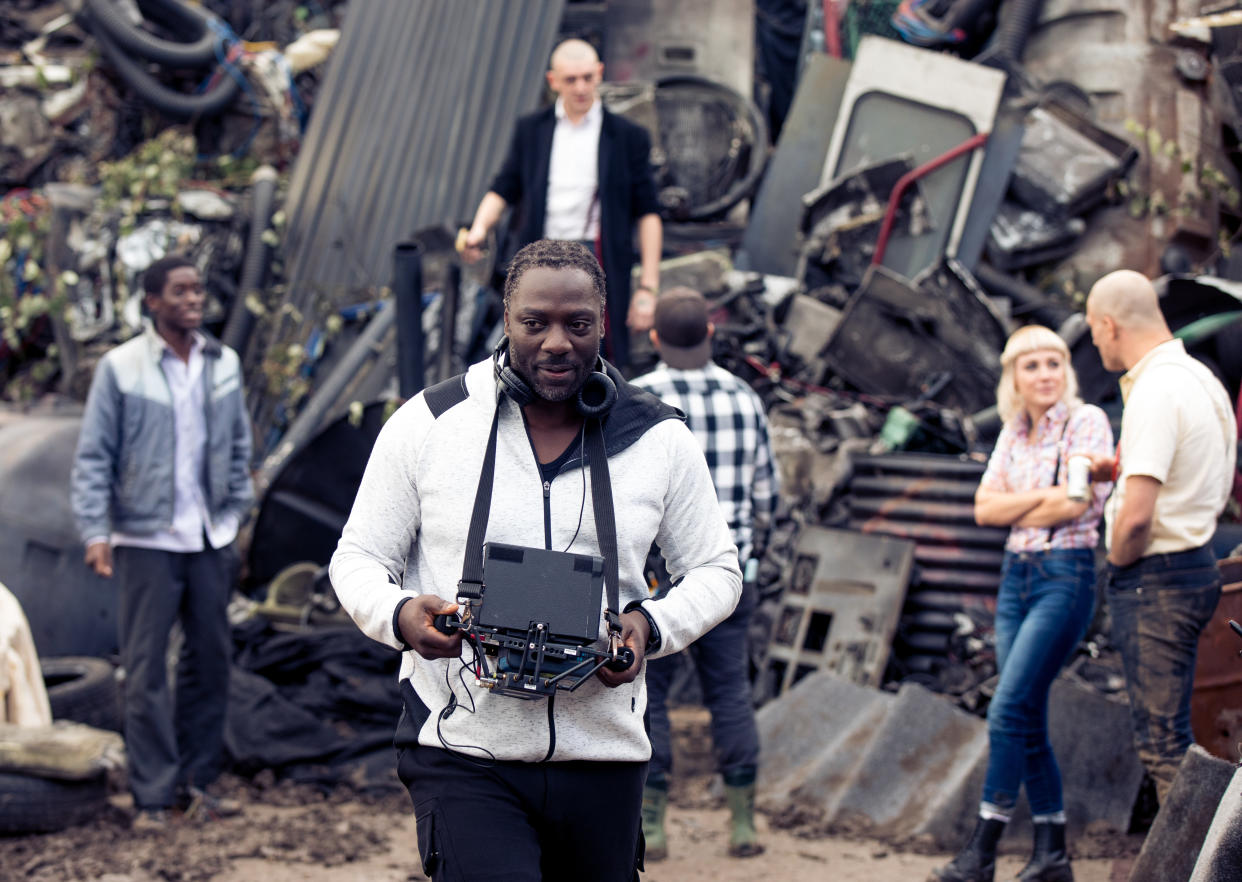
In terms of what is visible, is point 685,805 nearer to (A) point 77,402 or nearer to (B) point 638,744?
(B) point 638,744

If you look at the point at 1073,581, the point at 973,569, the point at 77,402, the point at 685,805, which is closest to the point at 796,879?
the point at 685,805

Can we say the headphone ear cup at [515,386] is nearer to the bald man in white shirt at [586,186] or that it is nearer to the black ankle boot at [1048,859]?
the black ankle boot at [1048,859]

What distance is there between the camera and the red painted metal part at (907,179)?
28.8 feet

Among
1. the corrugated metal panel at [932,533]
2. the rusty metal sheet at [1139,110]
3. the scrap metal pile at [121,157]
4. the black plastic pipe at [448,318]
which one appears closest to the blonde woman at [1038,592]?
the corrugated metal panel at [932,533]

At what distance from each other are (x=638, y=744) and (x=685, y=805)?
10.7 feet

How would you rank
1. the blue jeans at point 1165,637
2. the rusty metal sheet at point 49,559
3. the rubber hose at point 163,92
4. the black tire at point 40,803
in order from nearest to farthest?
the blue jeans at point 1165,637 < the black tire at point 40,803 < the rusty metal sheet at point 49,559 < the rubber hose at point 163,92

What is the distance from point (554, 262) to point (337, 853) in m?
3.17

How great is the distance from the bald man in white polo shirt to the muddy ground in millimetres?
772

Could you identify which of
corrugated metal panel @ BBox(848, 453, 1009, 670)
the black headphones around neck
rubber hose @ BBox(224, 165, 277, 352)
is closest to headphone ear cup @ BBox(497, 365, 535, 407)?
the black headphones around neck

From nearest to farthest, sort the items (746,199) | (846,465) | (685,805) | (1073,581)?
1. (1073,581)
2. (685,805)
3. (846,465)
4. (746,199)

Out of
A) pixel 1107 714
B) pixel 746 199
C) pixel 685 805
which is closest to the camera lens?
pixel 1107 714

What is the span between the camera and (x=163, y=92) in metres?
10.3

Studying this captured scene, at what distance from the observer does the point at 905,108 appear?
30.1ft

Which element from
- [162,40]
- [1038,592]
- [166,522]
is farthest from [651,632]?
[162,40]
